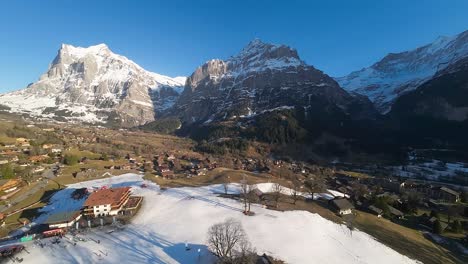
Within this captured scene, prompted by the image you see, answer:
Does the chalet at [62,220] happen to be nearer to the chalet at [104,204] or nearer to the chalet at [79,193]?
the chalet at [104,204]

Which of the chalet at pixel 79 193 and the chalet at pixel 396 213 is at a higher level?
the chalet at pixel 79 193

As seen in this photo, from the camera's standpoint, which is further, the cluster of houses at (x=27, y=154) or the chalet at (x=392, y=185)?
the chalet at (x=392, y=185)

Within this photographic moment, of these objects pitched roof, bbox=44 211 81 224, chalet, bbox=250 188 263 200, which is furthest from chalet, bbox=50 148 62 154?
chalet, bbox=250 188 263 200

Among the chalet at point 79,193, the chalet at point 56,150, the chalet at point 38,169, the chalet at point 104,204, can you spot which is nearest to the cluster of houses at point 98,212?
the chalet at point 104,204

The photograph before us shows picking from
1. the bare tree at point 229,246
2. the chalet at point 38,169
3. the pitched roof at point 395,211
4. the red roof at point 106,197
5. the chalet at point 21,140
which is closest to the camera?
the bare tree at point 229,246

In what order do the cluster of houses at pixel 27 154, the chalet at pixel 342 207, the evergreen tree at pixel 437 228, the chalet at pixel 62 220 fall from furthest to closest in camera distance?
the cluster of houses at pixel 27 154
the chalet at pixel 342 207
the evergreen tree at pixel 437 228
the chalet at pixel 62 220

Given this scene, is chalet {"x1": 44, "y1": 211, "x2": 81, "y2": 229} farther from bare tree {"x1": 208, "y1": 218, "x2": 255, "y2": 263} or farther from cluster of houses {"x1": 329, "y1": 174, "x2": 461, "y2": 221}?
cluster of houses {"x1": 329, "y1": 174, "x2": 461, "y2": 221}

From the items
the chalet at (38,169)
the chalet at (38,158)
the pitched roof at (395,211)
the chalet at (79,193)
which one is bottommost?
the pitched roof at (395,211)

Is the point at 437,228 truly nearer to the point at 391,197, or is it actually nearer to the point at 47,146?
the point at 391,197

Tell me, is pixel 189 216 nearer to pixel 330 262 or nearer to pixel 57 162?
pixel 330 262

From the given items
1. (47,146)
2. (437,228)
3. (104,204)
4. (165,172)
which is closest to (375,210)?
(437,228)
